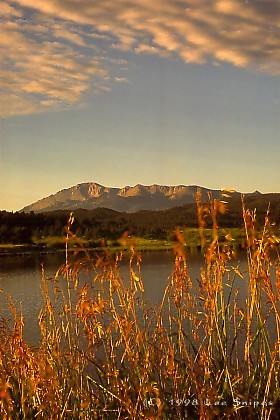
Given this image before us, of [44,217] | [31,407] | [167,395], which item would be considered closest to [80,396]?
[31,407]

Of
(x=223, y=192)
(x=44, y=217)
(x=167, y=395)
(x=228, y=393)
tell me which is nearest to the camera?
(x=223, y=192)

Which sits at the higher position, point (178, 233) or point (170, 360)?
point (178, 233)

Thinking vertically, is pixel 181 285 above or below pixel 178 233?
below

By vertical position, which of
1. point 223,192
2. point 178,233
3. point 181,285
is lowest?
point 181,285

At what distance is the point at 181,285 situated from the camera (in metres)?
3.76

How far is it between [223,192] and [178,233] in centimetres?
44

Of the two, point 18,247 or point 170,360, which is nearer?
point 170,360

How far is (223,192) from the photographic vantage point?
360 centimetres

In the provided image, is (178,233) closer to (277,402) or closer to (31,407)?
(277,402)

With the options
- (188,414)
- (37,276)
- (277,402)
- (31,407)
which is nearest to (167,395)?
(188,414)

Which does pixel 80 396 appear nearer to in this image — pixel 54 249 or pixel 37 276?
pixel 37 276

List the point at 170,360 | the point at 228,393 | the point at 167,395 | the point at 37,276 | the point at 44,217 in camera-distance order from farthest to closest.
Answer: the point at 44,217 → the point at 37,276 → the point at 167,395 → the point at 228,393 → the point at 170,360

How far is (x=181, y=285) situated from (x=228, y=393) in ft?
2.94

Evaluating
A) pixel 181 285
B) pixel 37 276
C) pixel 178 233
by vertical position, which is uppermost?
pixel 178 233
